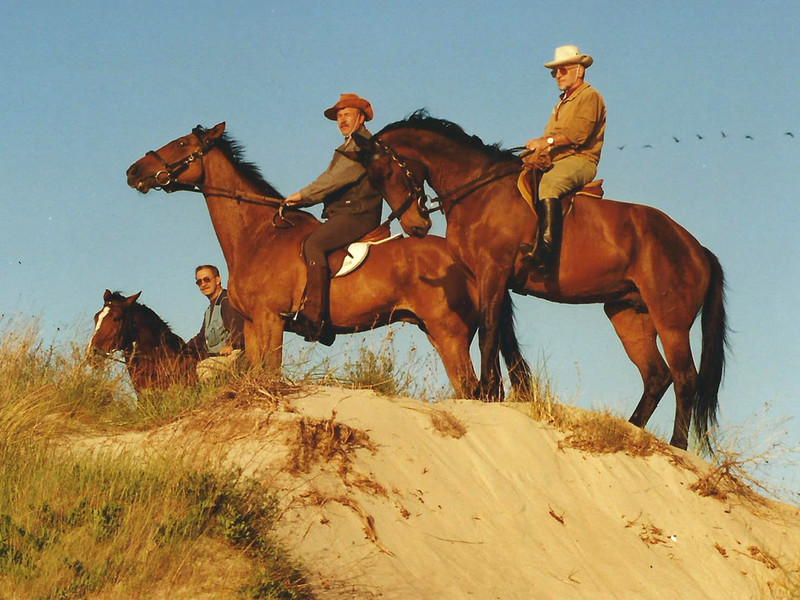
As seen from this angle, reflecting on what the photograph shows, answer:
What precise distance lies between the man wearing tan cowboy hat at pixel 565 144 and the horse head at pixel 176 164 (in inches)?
151

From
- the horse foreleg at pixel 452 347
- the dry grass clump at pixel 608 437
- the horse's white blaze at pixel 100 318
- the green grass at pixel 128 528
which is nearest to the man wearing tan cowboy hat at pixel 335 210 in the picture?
the horse foreleg at pixel 452 347

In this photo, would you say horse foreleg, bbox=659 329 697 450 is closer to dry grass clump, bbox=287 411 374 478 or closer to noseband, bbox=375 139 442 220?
noseband, bbox=375 139 442 220

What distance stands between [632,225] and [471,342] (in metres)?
2.14

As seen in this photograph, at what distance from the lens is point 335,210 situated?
1252 centimetres

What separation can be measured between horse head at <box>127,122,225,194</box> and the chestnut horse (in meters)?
0.01

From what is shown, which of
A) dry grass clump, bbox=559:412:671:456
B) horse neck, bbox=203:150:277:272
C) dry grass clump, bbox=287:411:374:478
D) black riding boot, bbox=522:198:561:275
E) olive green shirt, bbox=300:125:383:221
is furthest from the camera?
horse neck, bbox=203:150:277:272

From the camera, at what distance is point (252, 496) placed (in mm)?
7480

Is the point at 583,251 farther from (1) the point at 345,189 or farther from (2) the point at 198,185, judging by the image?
(2) the point at 198,185

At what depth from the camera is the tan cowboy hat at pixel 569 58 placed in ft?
38.2

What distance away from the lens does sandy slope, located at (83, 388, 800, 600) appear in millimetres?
7699

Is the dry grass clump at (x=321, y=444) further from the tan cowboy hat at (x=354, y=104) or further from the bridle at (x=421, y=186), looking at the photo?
the tan cowboy hat at (x=354, y=104)

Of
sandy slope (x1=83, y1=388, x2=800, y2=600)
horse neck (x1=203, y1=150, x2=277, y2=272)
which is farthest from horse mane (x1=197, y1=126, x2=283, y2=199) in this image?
sandy slope (x1=83, y1=388, x2=800, y2=600)

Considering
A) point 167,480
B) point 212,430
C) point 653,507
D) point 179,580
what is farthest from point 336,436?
point 653,507

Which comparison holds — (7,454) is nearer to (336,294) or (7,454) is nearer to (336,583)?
(336,583)
